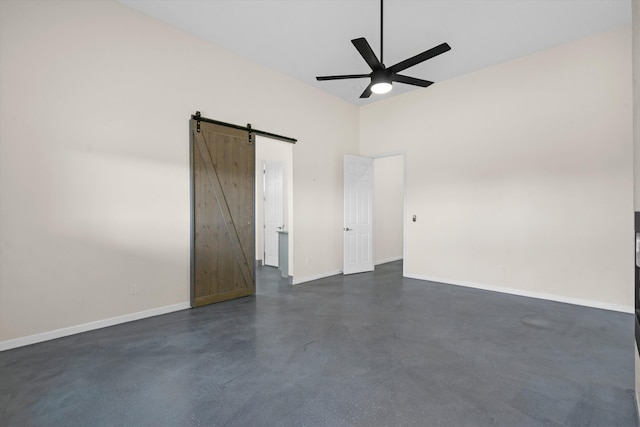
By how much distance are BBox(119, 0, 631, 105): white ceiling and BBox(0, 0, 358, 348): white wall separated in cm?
44

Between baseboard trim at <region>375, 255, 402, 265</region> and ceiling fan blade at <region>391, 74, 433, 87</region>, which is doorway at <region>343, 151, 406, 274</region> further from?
ceiling fan blade at <region>391, 74, 433, 87</region>

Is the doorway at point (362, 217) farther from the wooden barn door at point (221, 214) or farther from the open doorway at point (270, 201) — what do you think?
the wooden barn door at point (221, 214)

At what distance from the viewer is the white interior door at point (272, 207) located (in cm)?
676

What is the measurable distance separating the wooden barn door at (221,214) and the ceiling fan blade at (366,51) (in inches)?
87.1

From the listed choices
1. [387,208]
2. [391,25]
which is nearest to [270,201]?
[387,208]

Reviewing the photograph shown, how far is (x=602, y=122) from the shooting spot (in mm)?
3879

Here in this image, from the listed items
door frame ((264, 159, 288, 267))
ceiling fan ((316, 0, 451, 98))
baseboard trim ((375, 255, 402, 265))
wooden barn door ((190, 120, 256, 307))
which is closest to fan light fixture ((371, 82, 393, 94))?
ceiling fan ((316, 0, 451, 98))

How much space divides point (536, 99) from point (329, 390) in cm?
476

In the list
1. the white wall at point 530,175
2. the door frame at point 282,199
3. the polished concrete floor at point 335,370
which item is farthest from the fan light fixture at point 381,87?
the door frame at point 282,199

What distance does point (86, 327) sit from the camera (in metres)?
3.17

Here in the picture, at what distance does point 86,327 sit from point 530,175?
19.5 feet

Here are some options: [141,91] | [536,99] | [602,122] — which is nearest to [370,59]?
[141,91]

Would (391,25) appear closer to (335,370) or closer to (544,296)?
(335,370)

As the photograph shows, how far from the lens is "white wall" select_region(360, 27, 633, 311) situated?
3.82 m
